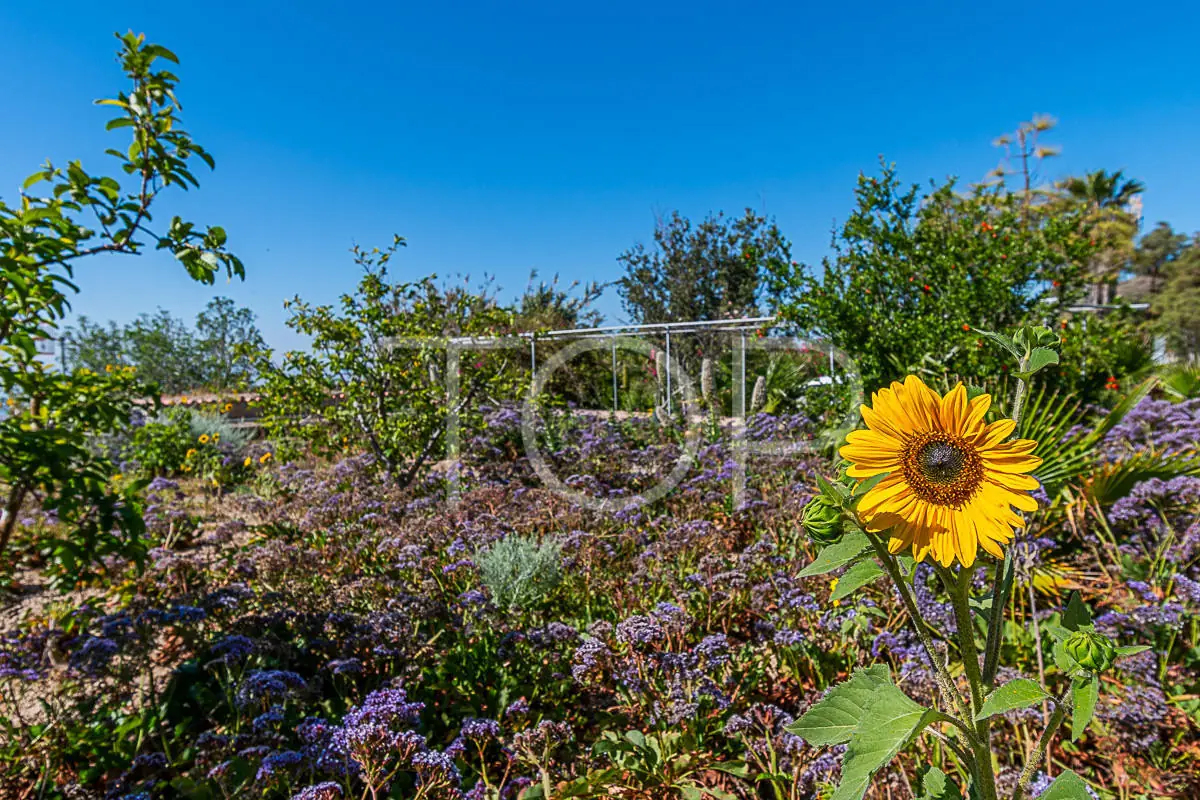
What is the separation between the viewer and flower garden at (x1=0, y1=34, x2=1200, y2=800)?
822 mm

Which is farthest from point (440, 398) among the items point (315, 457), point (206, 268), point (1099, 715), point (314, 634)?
point (1099, 715)

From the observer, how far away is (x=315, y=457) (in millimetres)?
6500

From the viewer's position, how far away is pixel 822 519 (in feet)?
2.67

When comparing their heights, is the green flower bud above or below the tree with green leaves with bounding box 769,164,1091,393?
below

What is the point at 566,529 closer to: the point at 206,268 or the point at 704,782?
the point at 704,782

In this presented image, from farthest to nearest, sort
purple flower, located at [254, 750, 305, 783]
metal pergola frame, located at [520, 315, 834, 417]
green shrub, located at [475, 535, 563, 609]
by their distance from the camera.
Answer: metal pergola frame, located at [520, 315, 834, 417] < green shrub, located at [475, 535, 563, 609] < purple flower, located at [254, 750, 305, 783]

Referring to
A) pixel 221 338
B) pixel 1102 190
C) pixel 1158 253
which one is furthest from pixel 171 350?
pixel 1158 253

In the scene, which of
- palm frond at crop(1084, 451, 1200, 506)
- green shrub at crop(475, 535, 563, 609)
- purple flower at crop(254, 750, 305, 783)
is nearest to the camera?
purple flower at crop(254, 750, 305, 783)

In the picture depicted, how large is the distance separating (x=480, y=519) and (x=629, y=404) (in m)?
5.49

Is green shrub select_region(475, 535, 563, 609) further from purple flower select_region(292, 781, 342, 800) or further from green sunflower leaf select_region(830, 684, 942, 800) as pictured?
green sunflower leaf select_region(830, 684, 942, 800)

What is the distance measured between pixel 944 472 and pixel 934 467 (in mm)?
15

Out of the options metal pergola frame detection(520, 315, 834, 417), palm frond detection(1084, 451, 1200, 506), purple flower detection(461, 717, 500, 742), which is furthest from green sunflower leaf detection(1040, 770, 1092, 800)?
metal pergola frame detection(520, 315, 834, 417)
